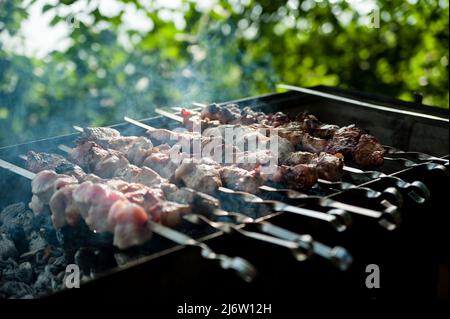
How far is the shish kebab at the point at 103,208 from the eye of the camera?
8.40 ft

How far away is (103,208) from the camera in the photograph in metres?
2.79

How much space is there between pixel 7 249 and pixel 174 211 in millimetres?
1308

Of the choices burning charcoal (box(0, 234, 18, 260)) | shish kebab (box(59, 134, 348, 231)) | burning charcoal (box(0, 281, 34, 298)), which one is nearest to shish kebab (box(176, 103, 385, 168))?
shish kebab (box(59, 134, 348, 231))

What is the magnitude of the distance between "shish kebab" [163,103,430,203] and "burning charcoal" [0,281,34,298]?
5.40 ft

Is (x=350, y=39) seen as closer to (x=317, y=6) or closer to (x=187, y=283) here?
(x=317, y=6)

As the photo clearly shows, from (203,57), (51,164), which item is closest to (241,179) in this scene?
(51,164)

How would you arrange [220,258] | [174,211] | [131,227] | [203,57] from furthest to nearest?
1. [203,57]
2. [174,211]
3. [131,227]
4. [220,258]

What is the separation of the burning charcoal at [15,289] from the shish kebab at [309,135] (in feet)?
5.40

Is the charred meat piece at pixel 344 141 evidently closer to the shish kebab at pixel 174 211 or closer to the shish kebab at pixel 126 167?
the shish kebab at pixel 126 167

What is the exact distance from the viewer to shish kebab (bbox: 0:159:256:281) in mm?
2559

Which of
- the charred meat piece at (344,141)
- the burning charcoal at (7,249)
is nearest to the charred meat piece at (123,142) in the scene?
the burning charcoal at (7,249)

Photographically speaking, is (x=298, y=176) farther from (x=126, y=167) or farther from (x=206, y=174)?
(x=126, y=167)

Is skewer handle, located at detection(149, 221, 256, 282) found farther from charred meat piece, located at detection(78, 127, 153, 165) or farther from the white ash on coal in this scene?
charred meat piece, located at detection(78, 127, 153, 165)
